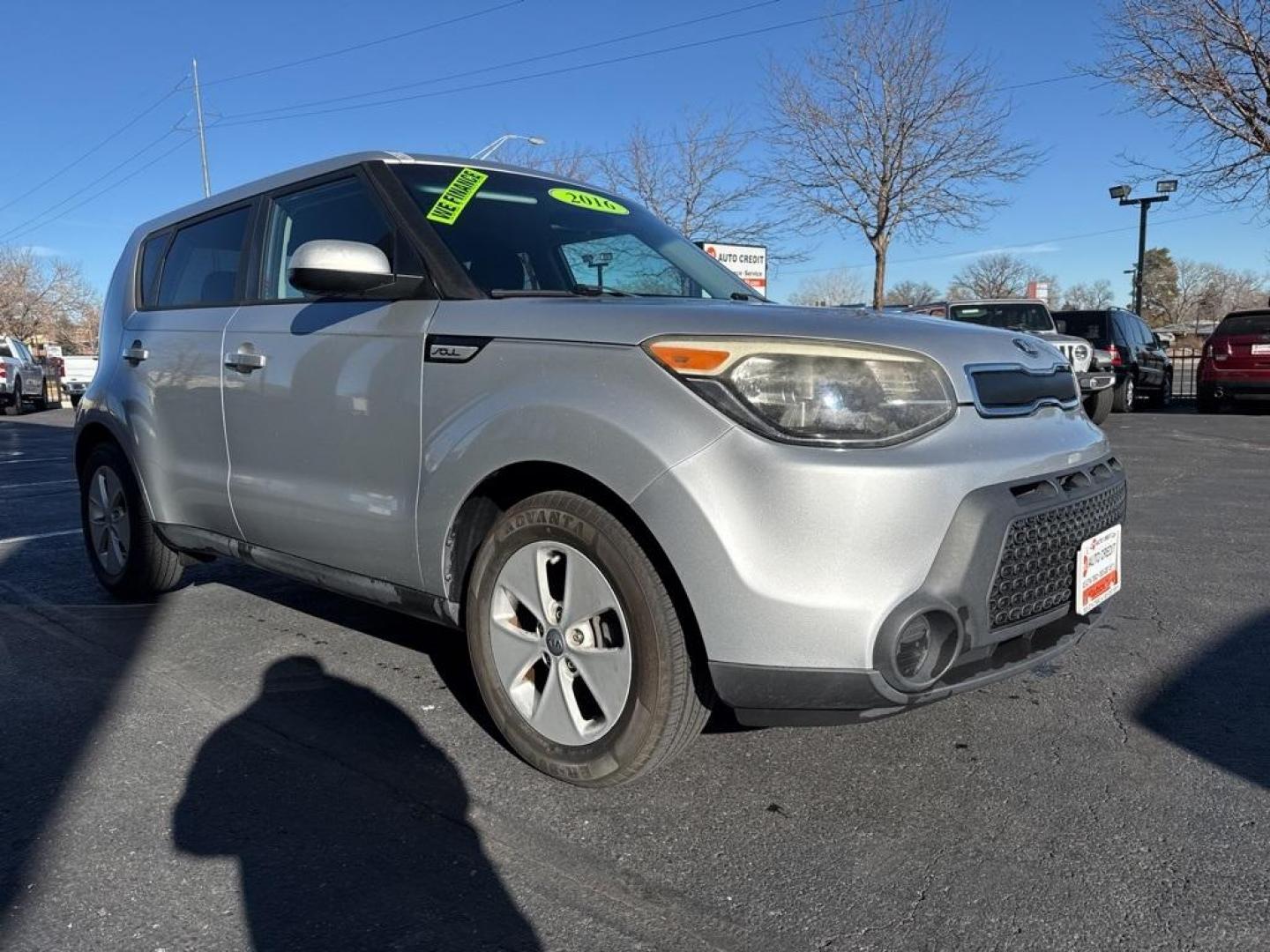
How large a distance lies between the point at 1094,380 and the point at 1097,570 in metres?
10.9

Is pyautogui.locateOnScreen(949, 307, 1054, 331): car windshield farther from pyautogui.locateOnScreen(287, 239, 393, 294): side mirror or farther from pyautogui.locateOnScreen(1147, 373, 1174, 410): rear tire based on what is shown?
pyautogui.locateOnScreen(287, 239, 393, 294): side mirror

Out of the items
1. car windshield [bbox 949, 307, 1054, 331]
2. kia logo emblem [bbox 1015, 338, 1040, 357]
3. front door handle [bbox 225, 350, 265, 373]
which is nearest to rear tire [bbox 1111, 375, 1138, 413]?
car windshield [bbox 949, 307, 1054, 331]

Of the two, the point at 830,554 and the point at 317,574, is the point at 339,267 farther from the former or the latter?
the point at 830,554

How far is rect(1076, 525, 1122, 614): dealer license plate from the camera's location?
2582 millimetres

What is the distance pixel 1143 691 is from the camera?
134 inches

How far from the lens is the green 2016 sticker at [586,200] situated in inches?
146

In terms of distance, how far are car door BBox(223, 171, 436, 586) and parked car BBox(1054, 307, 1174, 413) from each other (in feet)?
44.4

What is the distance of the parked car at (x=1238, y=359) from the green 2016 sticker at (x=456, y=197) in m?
14.8

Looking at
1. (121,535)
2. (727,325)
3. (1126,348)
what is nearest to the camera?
(727,325)

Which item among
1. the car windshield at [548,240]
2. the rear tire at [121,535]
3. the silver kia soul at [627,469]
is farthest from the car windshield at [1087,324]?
the rear tire at [121,535]

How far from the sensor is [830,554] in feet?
7.16

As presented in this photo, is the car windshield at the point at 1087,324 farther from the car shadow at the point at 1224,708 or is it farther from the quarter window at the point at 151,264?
the quarter window at the point at 151,264

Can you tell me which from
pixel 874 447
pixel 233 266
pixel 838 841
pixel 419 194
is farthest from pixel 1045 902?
pixel 233 266

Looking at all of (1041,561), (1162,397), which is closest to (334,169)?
(1041,561)
